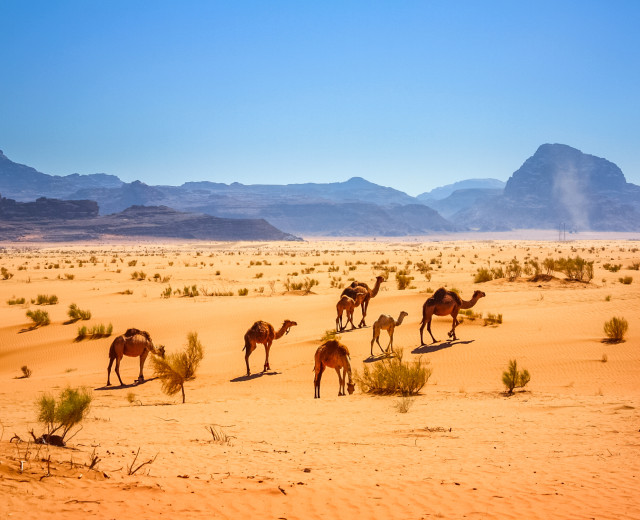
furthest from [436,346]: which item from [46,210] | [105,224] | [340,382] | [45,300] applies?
[46,210]

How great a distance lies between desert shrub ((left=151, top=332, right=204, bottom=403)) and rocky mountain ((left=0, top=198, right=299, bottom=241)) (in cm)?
13733

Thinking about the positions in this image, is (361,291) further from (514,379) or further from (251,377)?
(514,379)

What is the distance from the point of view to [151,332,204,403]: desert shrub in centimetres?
1216

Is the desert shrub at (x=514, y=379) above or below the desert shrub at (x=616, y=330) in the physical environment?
below

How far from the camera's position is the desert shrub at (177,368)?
12.2 meters

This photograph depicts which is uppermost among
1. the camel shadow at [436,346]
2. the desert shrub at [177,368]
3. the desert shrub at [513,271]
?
the desert shrub at [513,271]

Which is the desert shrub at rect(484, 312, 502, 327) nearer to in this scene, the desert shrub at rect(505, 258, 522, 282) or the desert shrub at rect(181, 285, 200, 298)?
the desert shrub at rect(505, 258, 522, 282)

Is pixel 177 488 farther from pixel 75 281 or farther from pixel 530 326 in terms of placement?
pixel 75 281

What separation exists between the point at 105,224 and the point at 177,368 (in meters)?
152

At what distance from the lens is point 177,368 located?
13.4 m

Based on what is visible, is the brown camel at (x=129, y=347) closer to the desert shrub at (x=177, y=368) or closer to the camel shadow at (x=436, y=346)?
the desert shrub at (x=177, y=368)

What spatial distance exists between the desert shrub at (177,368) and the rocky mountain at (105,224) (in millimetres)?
137328

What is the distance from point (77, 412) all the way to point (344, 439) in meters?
3.53

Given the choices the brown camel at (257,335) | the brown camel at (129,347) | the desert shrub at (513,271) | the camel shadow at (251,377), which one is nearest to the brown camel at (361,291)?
the brown camel at (257,335)
